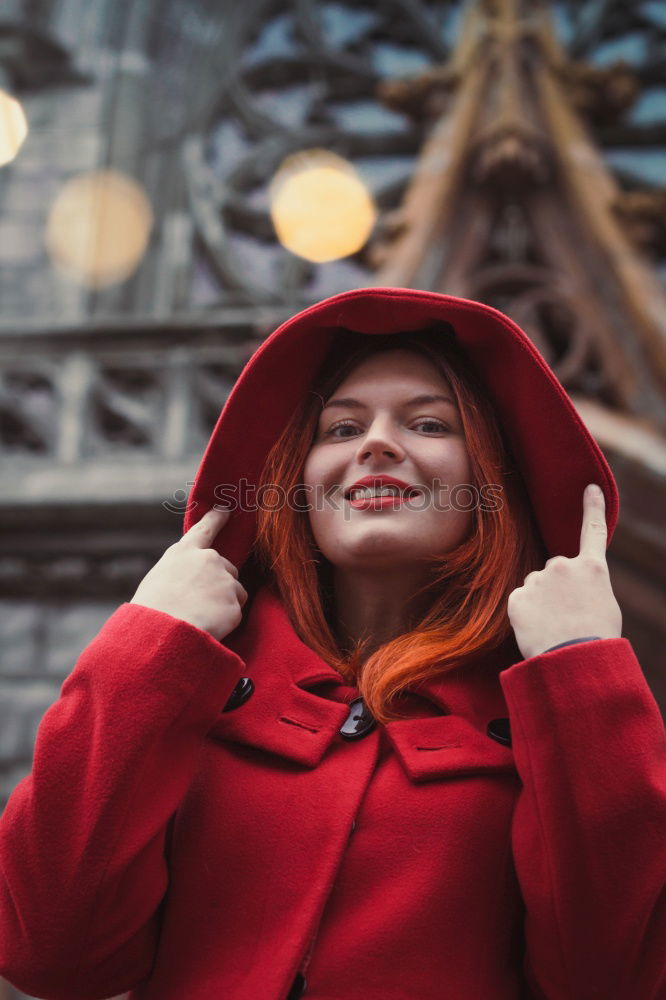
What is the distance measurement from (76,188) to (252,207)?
688mm

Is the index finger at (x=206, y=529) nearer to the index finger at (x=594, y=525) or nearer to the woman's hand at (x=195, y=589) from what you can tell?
the woman's hand at (x=195, y=589)

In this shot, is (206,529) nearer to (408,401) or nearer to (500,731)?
(408,401)

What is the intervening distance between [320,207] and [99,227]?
0.86m

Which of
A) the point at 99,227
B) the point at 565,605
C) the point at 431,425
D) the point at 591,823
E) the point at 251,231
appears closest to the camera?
the point at 591,823

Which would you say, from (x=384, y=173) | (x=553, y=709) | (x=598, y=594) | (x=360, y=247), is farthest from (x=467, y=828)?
(x=384, y=173)

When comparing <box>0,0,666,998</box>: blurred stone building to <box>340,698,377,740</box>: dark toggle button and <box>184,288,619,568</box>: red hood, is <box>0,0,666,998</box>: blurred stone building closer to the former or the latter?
<box>184,288,619,568</box>: red hood

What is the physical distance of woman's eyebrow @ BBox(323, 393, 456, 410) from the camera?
4.16 feet

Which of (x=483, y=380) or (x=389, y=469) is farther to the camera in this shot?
(x=483, y=380)

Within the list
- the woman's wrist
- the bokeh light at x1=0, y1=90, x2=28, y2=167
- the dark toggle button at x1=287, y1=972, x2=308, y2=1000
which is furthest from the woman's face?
the bokeh light at x1=0, y1=90, x2=28, y2=167

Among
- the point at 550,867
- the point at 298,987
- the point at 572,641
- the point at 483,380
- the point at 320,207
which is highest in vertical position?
the point at 320,207

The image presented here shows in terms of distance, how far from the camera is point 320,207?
172 inches

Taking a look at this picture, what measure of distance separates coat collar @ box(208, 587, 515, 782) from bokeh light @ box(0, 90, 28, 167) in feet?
11.6

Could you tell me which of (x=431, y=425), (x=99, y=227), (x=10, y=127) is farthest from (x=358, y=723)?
(x=10, y=127)

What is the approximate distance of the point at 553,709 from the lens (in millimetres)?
988
